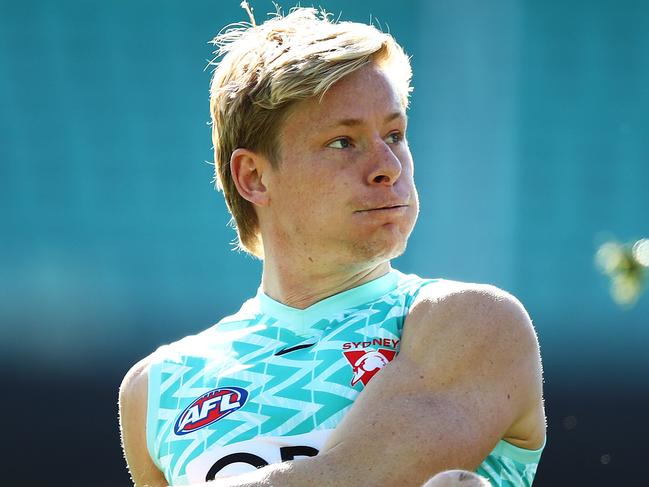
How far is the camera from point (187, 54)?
21.4ft

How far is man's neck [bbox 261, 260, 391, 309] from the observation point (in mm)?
2326

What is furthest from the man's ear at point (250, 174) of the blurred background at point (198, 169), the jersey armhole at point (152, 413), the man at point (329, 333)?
the blurred background at point (198, 169)

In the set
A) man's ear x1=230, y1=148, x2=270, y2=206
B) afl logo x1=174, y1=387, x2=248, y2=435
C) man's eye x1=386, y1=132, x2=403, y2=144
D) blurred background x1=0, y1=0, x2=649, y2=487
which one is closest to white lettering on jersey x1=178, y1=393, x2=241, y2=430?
afl logo x1=174, y1=387, x2=248, y2=435

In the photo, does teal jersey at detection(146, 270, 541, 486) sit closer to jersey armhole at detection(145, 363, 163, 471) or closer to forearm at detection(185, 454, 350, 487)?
jersey armhole at detection(145, 363, 163, 471)

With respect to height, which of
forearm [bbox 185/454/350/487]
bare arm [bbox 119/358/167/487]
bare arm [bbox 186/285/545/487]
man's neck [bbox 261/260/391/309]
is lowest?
bare arm [bbox 119/358/167/487]

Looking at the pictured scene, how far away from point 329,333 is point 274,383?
154 millimetres

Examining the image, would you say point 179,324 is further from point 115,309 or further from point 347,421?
point 347,421

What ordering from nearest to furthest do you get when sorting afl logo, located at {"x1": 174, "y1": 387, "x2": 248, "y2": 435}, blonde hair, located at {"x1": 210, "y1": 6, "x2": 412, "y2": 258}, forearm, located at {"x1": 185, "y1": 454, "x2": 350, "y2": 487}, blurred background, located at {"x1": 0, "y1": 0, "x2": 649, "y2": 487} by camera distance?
forearm, located at {"x1": 185, "y1": 454, "x2": 350, "y2": 487}, afl logo, located at {"x1": 174, "y1": 387, "x2": 248, "y2": 435}, blonde hair, located at {"x1": 210, "y1": 6, "x2": 412, "y2": 258}, blurred background, located at {"x1": 0, "y1": 0, "x2": 649, "y2": 487}

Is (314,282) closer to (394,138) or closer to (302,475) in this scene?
(394,138)

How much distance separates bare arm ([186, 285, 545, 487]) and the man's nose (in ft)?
0.97

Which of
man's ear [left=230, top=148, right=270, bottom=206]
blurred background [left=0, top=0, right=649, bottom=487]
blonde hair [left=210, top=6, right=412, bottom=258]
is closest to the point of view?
blonde hair [left=210, top=6, right=412, bottom=258]

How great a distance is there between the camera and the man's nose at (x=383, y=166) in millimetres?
2209

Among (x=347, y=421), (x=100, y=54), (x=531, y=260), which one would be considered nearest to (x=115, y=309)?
Answer: (x=100, y=54)

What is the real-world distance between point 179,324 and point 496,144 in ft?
6.79
